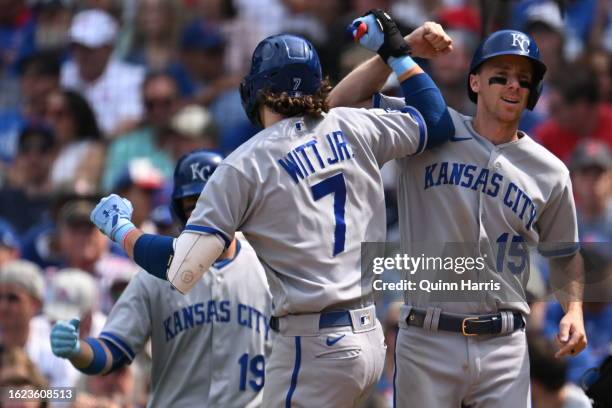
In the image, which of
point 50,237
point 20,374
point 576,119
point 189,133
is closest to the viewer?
point 20,374

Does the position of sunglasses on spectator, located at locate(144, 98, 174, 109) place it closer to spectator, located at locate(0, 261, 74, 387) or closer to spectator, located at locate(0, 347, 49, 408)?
spectator, located at locate(0, 261, 74, 387)

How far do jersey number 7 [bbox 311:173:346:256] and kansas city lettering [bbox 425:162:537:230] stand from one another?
18.3 inches

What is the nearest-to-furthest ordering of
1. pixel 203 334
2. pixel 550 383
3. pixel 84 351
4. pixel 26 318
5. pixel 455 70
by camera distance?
pixel 84 351 → pixel 203 334 → pixel 550 383 → pixel 26 318 → pixel 455 70

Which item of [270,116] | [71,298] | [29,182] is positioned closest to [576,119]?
[71,298]

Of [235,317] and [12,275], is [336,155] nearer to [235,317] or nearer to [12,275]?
[235,317]

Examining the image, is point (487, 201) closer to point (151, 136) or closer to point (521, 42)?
point (521, 42)

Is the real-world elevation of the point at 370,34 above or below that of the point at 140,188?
below

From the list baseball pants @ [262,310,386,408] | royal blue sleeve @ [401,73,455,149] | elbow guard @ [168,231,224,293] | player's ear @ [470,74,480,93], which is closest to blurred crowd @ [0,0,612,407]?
player's ear @ [470,74,480,93]

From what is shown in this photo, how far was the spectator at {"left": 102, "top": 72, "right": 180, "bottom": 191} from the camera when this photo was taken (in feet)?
32.4

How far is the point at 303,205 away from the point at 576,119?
4834 mm

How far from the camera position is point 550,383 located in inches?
258

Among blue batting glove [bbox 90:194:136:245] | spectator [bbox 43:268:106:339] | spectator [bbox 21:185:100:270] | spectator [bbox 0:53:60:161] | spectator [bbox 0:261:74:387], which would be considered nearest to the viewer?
blue batting glove [bbox 90:194:136:245]

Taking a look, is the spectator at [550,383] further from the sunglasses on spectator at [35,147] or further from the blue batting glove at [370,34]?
the sunglasses on spectator at [35,147]

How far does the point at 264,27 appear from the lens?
10.5 meters
